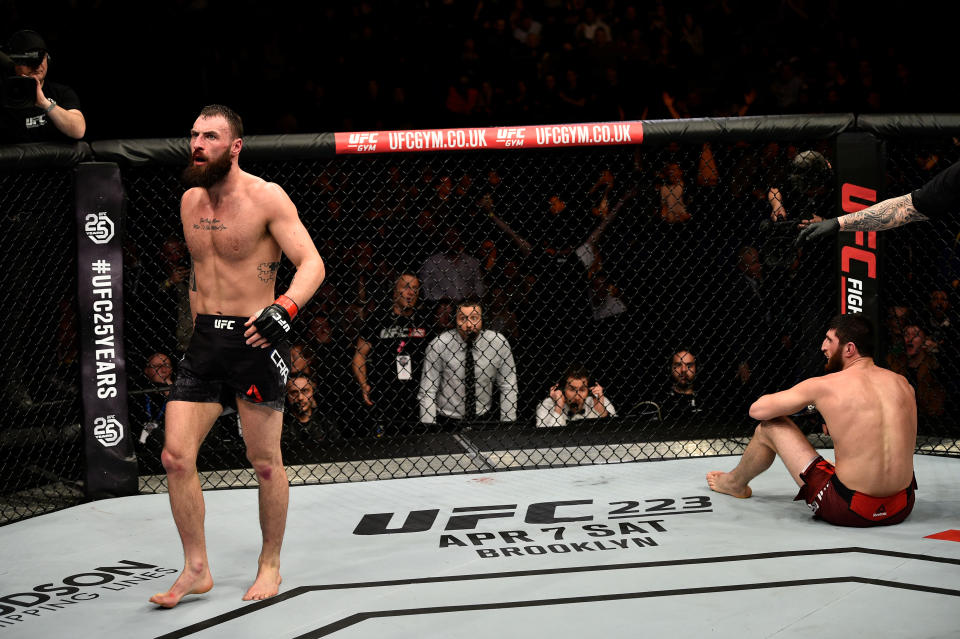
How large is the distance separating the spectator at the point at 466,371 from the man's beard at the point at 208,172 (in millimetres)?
2263

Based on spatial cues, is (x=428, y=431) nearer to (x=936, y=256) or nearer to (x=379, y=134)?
(x=379, y=134)

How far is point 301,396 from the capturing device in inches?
193

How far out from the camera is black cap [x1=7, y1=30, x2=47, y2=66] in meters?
3.73

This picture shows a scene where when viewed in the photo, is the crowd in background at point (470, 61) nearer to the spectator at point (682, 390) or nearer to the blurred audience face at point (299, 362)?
the blurred audience face at point (299, 362)

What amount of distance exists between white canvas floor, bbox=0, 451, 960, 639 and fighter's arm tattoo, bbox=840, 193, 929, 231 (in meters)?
1.11

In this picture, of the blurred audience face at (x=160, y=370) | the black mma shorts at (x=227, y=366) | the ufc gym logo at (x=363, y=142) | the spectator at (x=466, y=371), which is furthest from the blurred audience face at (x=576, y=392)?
the black mma shorts at (x=227, y=366)

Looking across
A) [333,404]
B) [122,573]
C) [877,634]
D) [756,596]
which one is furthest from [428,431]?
[877,634]

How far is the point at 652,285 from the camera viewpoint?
5715mm

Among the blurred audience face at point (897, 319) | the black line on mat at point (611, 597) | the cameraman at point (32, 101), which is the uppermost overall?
the cameraman at point (32, 101)

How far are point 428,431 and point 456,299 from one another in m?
0.76

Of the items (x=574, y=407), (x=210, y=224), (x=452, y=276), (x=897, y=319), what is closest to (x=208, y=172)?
(x=210, y=224)

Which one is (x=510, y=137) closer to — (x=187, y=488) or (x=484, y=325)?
(x=484, y=325)

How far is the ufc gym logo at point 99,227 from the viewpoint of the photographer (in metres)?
4.06

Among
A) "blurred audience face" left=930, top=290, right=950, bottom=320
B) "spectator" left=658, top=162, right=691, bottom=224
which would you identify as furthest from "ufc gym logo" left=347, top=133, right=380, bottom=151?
"blurred audience face" left=930, top=290, right=950, bottom=320
